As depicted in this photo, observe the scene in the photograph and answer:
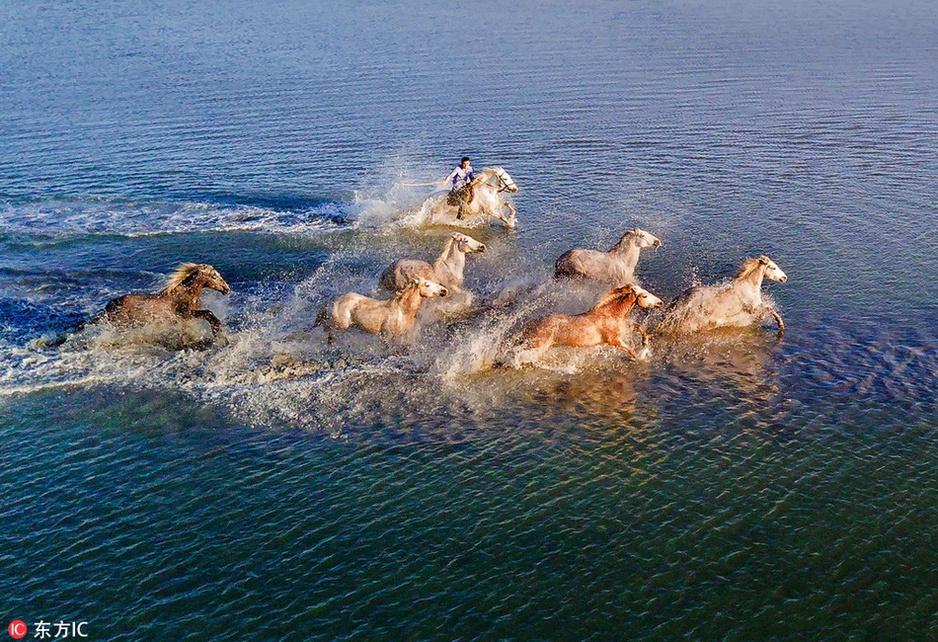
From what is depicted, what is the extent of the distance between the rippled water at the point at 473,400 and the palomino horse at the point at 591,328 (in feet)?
1.59

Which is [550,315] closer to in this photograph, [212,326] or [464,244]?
[464,244]

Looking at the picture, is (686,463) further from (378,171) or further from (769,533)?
(378,171)

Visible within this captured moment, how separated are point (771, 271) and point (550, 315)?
238 inches

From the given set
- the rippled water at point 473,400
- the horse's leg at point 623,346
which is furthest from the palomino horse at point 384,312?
the horse's leg at point 623,346

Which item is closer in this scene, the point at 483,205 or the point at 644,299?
the point at 644,299

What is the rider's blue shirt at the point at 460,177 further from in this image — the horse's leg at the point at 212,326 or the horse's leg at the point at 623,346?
the horse's leg at the point at 623,346

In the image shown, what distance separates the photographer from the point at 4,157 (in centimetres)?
3481

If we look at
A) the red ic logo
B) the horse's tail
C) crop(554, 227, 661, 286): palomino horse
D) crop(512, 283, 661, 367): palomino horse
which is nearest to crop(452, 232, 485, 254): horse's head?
crop(554, 227, 661, 286): palomino horse

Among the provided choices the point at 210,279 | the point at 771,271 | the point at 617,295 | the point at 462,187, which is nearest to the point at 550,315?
the point at 617,295

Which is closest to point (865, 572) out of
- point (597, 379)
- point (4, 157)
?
point (597, 379)

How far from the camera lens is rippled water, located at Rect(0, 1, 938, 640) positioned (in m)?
12.7

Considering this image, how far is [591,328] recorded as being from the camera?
19328mm

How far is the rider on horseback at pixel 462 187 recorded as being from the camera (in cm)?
2862

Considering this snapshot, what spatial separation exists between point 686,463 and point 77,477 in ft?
35.3
